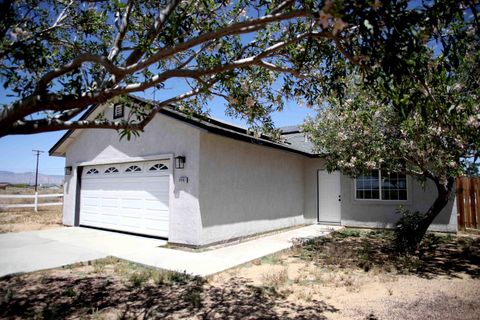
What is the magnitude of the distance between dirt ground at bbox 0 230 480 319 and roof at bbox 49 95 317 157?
11.2 ft

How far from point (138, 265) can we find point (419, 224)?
24.7 feet

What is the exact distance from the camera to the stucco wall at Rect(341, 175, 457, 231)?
1233cm

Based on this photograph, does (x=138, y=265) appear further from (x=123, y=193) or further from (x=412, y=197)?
(x=412, y=197)

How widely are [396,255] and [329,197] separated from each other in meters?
6.46

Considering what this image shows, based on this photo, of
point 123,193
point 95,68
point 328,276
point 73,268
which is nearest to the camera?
point 95,68

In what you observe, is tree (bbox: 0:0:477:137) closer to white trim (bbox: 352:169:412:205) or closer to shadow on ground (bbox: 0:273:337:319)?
shadow on ground (bbox: 0:273:337:319)

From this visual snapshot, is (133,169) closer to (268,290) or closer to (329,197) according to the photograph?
(268,290)

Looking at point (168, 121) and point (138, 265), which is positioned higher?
point (168, 121)

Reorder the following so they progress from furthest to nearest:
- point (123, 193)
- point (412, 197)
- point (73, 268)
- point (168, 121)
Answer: point (412, 197) < point (123, 193) < point (168, 121) < point (73, 268)

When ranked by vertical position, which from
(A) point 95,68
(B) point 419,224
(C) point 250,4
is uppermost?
(C) point 250,4

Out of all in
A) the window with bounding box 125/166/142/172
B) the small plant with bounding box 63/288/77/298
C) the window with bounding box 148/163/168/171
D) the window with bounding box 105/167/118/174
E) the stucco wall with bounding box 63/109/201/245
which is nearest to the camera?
the small plant with bounding box 63/288/77/298

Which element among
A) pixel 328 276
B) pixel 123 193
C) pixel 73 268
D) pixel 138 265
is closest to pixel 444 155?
pixel 328 276

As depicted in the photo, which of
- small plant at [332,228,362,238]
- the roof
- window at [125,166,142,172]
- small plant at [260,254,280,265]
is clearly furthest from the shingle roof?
small plant at [260,254,280,265]

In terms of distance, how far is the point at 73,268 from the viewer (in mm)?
7301
